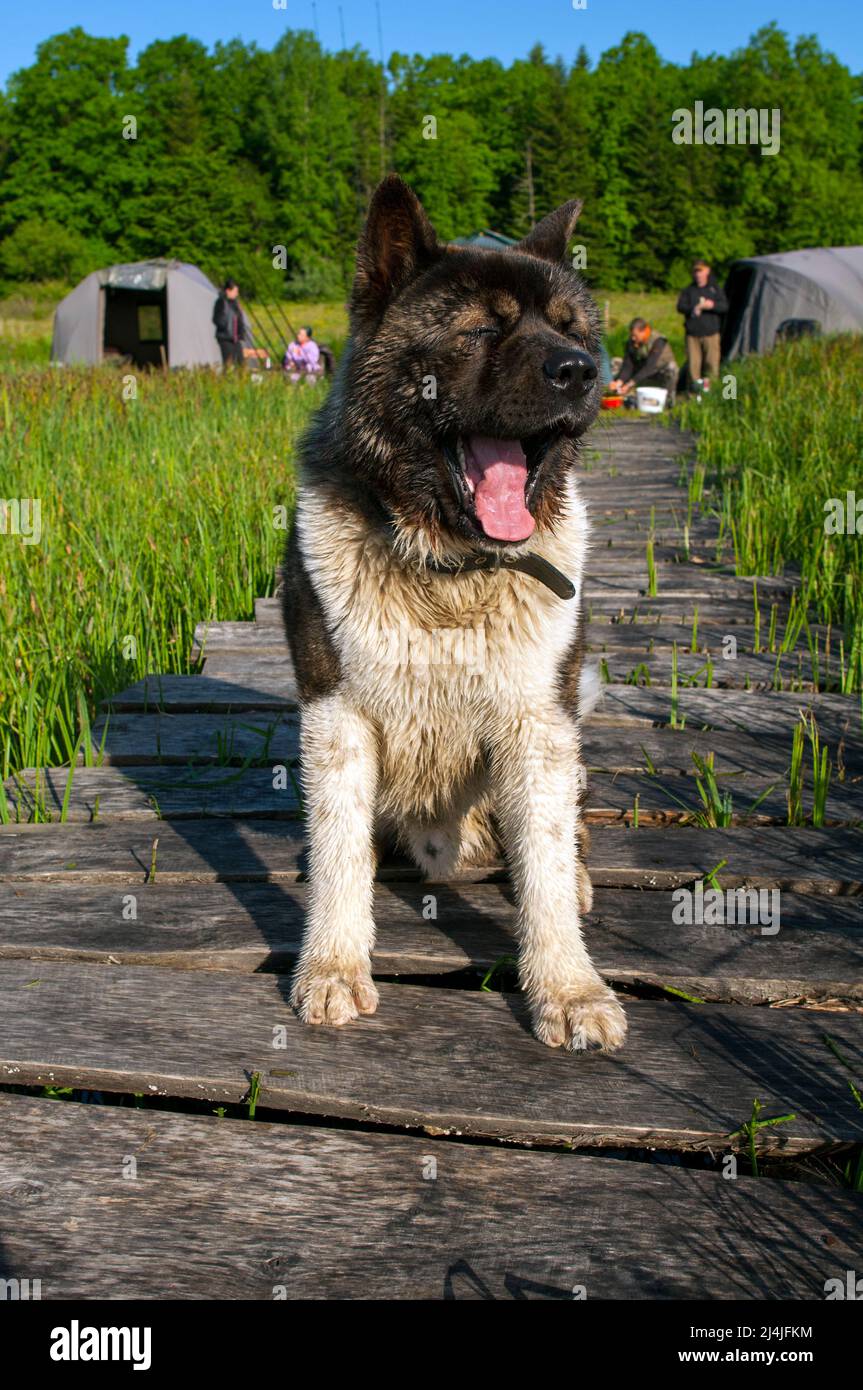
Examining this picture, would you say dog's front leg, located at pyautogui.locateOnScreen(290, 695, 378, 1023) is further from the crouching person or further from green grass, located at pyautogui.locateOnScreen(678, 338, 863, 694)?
the crouching person

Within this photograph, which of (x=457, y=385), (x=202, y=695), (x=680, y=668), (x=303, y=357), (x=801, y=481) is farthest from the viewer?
(x=303, y=357)

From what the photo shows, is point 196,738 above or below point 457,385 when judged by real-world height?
below

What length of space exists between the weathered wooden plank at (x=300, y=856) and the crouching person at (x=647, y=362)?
16987mm

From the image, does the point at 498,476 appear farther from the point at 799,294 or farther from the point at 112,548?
the point at 799,294

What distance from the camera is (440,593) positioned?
2.48m

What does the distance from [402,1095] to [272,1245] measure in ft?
1.43

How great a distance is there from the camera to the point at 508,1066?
213 cm

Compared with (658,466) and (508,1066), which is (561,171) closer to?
(658,466)

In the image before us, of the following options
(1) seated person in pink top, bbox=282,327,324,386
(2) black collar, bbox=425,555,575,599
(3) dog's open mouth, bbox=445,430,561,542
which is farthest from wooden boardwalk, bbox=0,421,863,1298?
(1) seated person in pink top, bbox=282,327,324,386

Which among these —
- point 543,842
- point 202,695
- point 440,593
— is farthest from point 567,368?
point 202,695

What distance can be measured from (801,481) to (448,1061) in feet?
17.2

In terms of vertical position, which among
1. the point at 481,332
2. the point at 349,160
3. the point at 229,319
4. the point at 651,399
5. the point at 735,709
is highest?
the point at 349,160

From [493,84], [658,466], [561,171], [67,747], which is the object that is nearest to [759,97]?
[561,171]
